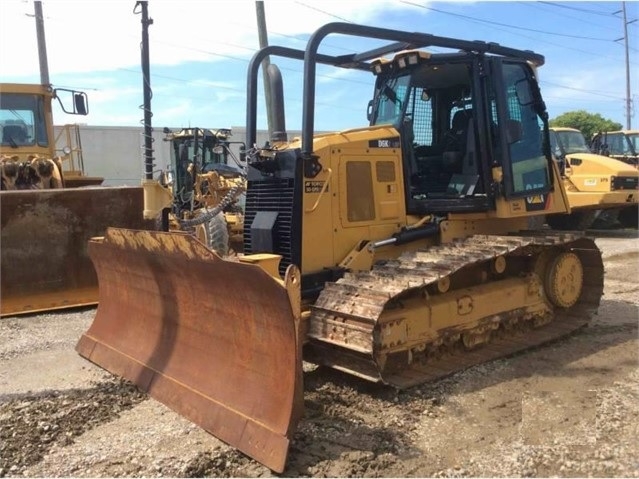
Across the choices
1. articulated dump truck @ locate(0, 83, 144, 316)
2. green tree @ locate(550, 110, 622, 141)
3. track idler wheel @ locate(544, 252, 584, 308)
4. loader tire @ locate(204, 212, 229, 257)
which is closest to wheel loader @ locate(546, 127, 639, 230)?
track idler wheel @ locate(544, 252, 584, 308)

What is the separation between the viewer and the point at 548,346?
583cm

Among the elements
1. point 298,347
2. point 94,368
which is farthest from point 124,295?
point 298,347

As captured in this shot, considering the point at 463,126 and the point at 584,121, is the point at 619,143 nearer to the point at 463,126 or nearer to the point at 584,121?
the point at 463,126

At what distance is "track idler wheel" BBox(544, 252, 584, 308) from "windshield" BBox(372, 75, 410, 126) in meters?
2.11

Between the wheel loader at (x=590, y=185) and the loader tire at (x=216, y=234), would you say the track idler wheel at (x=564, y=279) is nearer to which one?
the loader tire at (x=216, y=234)

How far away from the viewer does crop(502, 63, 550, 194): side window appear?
5.91m

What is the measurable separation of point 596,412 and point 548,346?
1.66 meters

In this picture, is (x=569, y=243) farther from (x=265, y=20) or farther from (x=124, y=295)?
(x=265, y=20)

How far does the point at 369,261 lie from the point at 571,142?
11.7 metres

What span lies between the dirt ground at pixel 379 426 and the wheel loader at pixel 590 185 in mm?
8767

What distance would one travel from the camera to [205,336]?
451 cm

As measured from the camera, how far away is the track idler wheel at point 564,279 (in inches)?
244

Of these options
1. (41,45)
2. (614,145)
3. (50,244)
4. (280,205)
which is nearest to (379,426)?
(280,205)

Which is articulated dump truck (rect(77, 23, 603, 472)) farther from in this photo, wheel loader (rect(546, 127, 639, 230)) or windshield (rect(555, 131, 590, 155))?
windshield (rect(555, 131, 590, 155))
